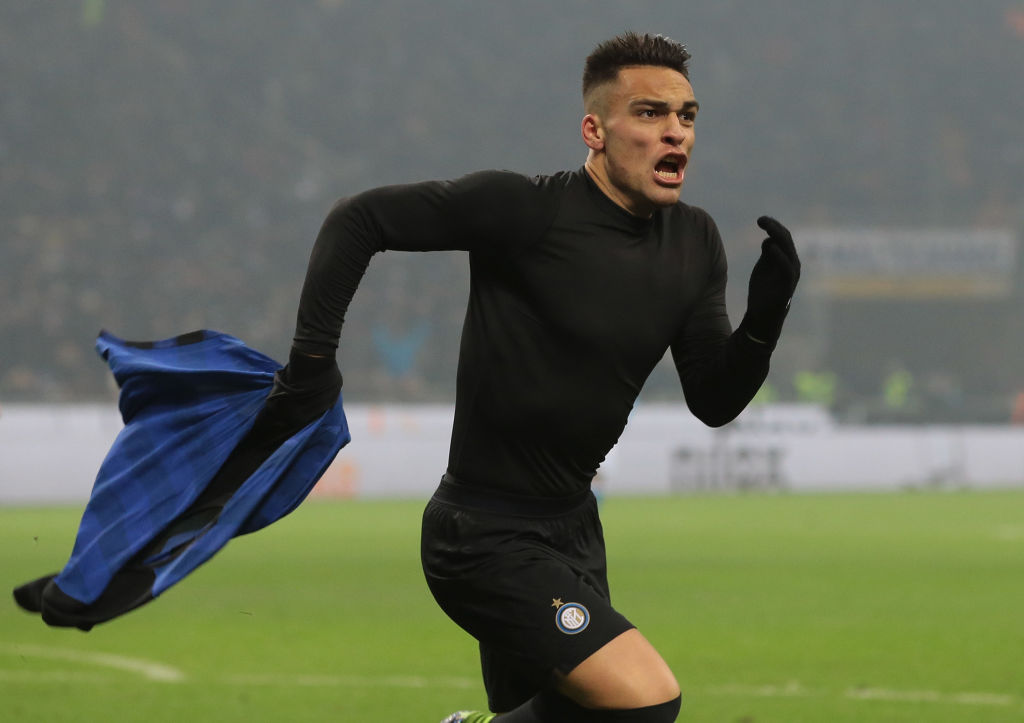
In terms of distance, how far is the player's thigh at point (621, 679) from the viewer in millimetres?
3381

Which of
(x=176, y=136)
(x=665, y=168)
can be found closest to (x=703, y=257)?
(x=665, y=168)

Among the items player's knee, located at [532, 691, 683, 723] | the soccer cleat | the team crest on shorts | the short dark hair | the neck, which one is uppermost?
the short dark hair

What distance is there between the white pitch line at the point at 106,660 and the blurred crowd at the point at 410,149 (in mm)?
18417

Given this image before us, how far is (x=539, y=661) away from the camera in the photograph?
3.50 m

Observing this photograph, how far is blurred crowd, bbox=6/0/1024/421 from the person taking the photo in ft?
96.1

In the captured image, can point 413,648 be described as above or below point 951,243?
below

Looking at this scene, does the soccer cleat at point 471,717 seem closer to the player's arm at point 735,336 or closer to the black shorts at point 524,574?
the black shorts at point 524,574

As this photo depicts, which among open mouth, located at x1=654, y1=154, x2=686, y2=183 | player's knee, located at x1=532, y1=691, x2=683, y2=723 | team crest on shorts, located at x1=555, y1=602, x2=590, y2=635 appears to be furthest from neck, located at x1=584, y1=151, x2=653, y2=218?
player's knee, located at x1=532, y1=691, x2=683, y2=723

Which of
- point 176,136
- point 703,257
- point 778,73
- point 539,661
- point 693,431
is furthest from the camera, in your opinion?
point 778,73

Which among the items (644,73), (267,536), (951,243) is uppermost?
(951,243)

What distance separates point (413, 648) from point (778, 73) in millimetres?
30194

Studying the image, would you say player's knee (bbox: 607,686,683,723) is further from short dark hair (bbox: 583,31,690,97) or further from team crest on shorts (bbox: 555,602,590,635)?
short dark hair (bbox: 583,31,690,97)

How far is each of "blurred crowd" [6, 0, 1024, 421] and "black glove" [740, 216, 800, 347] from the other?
23.9 metres

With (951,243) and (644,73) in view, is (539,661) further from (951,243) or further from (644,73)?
(951,243)
